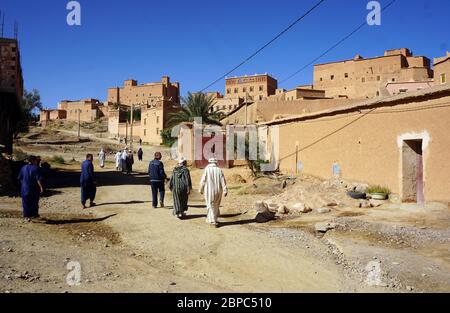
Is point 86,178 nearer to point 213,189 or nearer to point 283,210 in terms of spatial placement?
point 213,189

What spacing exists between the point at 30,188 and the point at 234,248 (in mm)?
4593

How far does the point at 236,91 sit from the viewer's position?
7075 cm

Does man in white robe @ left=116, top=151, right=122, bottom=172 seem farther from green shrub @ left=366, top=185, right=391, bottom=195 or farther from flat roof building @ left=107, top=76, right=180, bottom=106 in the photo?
flat roof building @ left=107, top=76, right=180, bottom=106

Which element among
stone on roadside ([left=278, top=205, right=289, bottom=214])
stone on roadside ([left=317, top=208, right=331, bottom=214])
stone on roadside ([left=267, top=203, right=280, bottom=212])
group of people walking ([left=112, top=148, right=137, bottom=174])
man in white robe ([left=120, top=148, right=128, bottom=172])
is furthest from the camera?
man in white robe ([left=120, top=148, right=128, bottom=172])

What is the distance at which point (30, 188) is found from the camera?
865 centimetres

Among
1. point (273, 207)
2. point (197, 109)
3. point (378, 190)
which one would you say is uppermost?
point (197, 109)

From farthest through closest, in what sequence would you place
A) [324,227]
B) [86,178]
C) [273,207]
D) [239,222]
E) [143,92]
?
[143,92]
[273,207]
[86,178]
[239,222]
[324,227]

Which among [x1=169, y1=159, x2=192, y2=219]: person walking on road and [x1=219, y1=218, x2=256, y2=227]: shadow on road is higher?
[x1=169, y1=159, x2=192, y2=219]: person walking on road

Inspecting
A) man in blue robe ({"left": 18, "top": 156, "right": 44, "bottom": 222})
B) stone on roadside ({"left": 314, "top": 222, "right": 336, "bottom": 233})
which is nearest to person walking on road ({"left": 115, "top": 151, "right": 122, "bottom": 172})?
man in blue robe ({"left": 18, "top": 156, "right": 44, "bottom": 222})

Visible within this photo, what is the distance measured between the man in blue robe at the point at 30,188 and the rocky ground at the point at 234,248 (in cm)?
36

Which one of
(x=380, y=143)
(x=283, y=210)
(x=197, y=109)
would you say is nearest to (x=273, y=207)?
(x=283, y=210)

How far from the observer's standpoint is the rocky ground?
5.21 m

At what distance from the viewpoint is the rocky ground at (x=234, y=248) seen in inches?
205

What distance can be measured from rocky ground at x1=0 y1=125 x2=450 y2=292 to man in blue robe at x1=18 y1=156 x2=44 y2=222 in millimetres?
355
